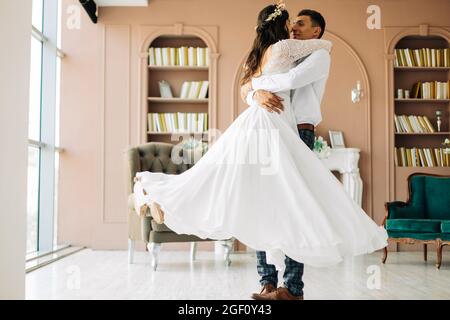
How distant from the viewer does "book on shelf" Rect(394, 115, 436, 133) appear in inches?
249

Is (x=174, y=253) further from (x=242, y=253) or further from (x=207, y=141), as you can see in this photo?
(x=207, y=141)

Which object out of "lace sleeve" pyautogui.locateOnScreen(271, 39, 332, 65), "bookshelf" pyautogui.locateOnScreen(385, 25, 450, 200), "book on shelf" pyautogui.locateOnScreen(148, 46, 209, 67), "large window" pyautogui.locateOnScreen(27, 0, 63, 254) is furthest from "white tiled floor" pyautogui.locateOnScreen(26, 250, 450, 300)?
"book on shelf" pyautogui.locateOnScreen(148, 46, 209, 67)

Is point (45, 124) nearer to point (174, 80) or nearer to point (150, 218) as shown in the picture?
point (174, 80)

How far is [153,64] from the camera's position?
6.32 metres

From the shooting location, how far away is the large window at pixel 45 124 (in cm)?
579

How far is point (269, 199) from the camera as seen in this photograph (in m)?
2.39

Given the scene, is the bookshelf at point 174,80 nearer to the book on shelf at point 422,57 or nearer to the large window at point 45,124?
the large window at point 45,124

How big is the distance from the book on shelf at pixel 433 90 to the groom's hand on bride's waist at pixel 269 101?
417cm

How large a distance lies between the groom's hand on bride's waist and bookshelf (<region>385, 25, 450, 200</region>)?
3955 millimetres

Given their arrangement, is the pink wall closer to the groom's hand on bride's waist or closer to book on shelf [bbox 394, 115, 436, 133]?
book on shelf [bbox 394, 115, 436, 133]

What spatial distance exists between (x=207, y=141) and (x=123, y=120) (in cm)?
99

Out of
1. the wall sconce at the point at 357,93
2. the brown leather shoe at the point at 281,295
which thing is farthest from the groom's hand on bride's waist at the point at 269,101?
the wall sconce at the point at 357,93

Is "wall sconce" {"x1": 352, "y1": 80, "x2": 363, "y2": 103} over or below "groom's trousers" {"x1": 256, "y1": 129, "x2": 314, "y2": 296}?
over

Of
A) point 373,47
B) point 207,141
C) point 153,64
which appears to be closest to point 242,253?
point 207,141
